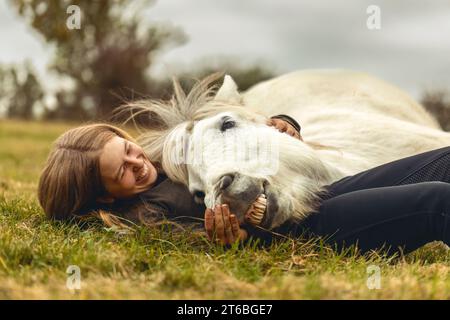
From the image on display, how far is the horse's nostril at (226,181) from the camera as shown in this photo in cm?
255

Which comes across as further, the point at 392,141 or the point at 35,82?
the point at 35,82

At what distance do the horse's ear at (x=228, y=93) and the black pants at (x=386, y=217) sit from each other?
2.63 ft

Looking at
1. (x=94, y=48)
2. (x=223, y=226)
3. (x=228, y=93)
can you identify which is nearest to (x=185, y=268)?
(x=223, y=226)

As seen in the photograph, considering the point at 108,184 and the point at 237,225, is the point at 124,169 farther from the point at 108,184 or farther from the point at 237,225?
the point at 237,225

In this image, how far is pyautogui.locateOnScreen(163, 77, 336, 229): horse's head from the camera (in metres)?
2.59

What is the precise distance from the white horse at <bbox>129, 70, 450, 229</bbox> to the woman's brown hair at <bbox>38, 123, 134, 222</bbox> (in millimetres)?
344

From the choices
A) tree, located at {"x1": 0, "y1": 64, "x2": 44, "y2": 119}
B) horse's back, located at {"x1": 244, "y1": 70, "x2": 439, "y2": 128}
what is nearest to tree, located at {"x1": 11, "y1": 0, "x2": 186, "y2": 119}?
tree, located at {"x1": 0, "y1": 64, "x2": 44, "y2": 119}

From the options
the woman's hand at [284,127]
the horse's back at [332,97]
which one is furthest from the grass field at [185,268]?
the horse's back at [332,97]

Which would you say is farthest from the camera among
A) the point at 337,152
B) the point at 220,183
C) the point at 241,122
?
the point at 337,152

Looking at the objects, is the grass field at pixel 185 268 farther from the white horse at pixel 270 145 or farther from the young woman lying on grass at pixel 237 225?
the white horse at pixel 270 145

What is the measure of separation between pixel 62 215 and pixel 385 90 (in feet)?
11.2
